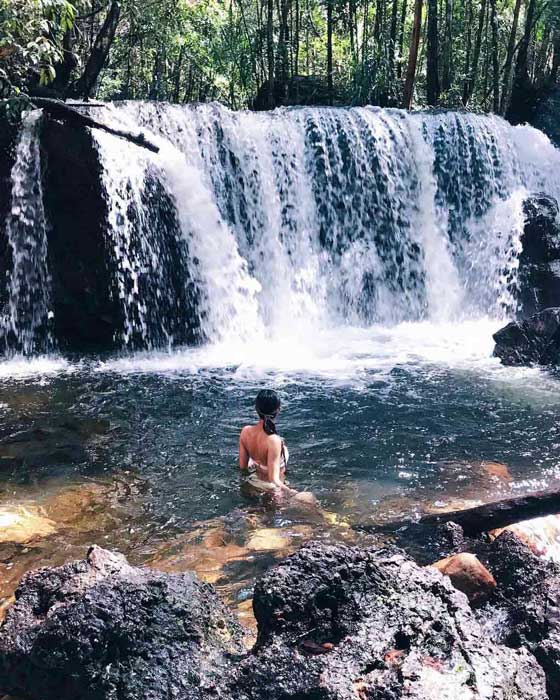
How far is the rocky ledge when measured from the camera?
2346 mm

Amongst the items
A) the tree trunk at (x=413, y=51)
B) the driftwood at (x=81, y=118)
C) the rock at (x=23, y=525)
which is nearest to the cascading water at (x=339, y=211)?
the driftwood at (x=81, y=118)

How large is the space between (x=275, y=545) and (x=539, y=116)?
1692cm

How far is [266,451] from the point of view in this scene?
17.4ft

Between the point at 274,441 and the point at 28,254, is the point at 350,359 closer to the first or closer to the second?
the point at 274,441

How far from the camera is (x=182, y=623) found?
269 cm

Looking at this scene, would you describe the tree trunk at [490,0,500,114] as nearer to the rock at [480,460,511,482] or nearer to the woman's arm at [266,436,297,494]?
the rock at [480,460,511,482]

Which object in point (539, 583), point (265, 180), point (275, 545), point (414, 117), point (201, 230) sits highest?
point (414, 117)

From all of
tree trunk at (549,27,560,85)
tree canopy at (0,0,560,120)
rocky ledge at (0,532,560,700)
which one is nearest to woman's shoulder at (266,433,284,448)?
rocky ledge at (0,532,560,700)

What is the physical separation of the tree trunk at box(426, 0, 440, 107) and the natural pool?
419 inches

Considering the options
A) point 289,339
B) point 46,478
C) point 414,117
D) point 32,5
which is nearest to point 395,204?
point 414,117

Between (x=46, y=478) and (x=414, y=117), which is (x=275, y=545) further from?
(x=414, y=117)

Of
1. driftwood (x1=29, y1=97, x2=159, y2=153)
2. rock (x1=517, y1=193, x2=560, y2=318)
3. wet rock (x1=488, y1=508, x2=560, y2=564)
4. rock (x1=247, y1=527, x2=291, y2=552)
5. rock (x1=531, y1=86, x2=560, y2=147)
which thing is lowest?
rock (x1=247, y1=527, x2=291, y2=552)

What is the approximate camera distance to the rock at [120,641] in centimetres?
252

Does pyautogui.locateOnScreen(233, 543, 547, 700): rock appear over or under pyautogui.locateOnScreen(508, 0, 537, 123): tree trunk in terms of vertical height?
under
